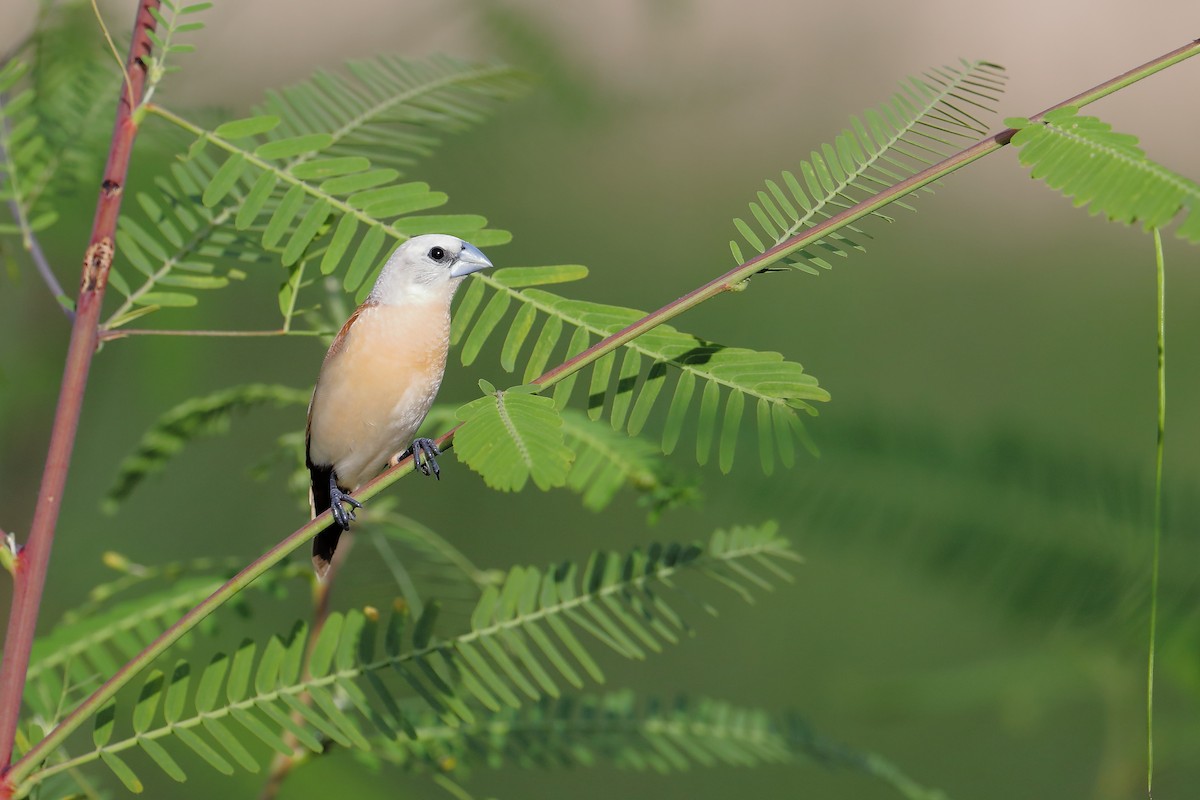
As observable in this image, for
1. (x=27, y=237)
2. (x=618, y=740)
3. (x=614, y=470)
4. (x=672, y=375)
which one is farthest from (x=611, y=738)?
(x=27, y=237)

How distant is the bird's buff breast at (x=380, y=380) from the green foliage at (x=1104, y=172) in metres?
0.31

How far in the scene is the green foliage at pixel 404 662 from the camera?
44 cm

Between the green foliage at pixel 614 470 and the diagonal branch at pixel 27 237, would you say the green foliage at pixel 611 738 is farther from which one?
the diagonal branch at pixel 27 237

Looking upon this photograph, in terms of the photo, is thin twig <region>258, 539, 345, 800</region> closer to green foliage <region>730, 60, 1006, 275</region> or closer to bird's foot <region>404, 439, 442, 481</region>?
bird's foot <region>404, 439, 442, 481</region>

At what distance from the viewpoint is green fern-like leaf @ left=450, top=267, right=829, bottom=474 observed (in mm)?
388

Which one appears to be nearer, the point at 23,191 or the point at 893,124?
the point at 893,124

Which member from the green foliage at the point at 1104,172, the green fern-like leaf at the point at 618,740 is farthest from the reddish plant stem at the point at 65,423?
the green foliage at the point at 1104,172

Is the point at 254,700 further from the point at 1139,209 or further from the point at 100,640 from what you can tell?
the point at 1139,209

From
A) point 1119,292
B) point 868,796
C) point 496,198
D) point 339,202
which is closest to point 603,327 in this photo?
point 339,202

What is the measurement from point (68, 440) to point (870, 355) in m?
3.17

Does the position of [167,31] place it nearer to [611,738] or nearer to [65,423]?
[65,423]

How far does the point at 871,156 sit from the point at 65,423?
306 millimetres

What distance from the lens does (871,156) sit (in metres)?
0.41

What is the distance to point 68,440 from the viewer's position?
42cm
